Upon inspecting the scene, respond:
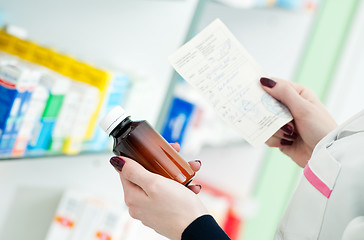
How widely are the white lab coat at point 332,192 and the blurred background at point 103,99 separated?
609mm

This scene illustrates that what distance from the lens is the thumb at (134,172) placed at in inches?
31.5

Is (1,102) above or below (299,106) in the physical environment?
below

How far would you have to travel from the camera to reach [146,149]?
85 centimetres

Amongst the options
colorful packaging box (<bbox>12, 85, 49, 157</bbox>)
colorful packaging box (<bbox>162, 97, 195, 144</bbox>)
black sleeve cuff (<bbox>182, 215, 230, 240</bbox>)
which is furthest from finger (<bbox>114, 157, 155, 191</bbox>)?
colorful packaging box (<bbox>162, 97, 195, 144</bbox>)

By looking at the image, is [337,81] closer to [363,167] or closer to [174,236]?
[363,167]

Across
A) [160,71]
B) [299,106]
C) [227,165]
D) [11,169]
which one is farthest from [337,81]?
[11,169]

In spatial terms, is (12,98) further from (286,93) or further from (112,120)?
(286,93)

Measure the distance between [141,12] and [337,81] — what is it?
159 centimetres

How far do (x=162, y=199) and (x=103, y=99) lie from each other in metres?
0.59

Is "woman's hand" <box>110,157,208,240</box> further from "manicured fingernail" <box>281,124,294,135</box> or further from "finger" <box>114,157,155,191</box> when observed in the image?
"manicured fingernail" <box>281,124,294,135</box>

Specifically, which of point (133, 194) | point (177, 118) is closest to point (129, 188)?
point (133, 194)

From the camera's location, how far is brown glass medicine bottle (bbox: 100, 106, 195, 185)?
2.78 ft

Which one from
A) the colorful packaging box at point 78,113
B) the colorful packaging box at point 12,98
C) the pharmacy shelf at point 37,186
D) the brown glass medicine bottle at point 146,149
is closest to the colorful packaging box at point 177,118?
the pharmacy shelf at point 37,186

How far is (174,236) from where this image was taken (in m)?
0.81
